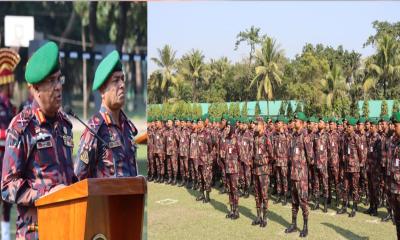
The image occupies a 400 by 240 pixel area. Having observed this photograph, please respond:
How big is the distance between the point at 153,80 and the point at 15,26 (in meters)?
1.29

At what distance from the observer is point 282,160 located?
4.59 m

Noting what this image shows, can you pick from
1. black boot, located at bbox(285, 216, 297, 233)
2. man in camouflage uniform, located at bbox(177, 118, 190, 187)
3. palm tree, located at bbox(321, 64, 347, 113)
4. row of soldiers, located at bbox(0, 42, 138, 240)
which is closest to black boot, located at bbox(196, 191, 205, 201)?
man in camouflage uniform, located at bbox(177, 118, 190, 187)

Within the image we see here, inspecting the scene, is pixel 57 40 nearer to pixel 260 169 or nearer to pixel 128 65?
pixel 128 65

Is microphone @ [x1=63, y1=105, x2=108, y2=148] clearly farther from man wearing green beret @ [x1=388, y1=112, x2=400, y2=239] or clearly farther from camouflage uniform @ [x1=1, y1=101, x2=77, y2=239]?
man wearing green beret @ [x1=388, y1=112, x2=400, y2=239]

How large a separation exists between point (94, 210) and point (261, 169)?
286 centimetres

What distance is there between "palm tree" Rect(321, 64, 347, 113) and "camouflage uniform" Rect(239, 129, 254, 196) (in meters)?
0.70

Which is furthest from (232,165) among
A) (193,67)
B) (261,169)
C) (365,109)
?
(365,109)

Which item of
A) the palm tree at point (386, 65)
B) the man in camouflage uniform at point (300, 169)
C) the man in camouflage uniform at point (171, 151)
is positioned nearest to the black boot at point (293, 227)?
the man in camouflage uniform at point (300, 169)

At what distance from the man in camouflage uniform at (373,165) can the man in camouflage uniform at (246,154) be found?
1017 millimetres

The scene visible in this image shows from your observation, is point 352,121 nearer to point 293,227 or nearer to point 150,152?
point 293,227

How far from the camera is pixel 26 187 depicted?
2018 mm

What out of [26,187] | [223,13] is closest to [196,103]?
[223,13]

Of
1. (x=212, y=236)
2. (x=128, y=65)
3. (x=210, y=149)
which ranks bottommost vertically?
(x=212, y=236)

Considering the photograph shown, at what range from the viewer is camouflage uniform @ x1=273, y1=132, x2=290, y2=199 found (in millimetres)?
4551
